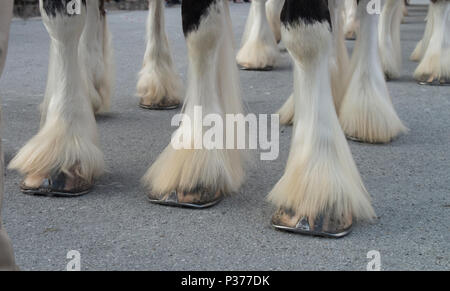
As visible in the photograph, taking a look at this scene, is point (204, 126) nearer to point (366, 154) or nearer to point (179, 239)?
point (179, 239)

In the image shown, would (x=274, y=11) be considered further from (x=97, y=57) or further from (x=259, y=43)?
(x=97, y=57)

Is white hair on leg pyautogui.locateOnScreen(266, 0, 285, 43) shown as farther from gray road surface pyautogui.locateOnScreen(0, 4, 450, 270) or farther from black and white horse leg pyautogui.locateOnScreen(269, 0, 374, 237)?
black and white horse leg pyautogui.locateOnScreen(269, 0, 374, 237)

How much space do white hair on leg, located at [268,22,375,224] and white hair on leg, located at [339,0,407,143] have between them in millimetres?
988

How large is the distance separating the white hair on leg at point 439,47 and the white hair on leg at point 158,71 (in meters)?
1.76

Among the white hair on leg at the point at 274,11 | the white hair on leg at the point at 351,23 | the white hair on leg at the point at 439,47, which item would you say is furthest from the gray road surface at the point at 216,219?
the white hair on leg at the point at 351,23

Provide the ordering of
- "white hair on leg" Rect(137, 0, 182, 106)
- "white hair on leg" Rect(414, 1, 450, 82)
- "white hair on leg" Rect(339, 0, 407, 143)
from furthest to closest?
"white hair on leg" Rect(414, 1, 450, 82)
"white hair on leg" Rect(137, 0, 182, 106)
"white hair on leg" Rect(339, 0, 407, 143)

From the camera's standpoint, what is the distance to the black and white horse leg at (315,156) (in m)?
1.93

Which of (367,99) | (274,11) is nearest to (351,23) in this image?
(274,11)

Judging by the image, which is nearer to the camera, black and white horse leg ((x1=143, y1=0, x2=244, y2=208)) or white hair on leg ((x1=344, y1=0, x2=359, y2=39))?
black and white horse leg ((x1=143, y1=0, x2=244, y2=208))

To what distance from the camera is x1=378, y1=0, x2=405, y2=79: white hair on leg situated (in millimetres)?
4262

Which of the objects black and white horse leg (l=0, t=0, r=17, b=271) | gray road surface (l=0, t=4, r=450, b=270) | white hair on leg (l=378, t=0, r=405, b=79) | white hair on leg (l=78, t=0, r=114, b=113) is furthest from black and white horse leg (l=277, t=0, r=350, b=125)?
black and white horse leg (l=0, t=0, r=17, b=271)

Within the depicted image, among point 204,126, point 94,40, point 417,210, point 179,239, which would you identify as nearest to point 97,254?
point 179,239

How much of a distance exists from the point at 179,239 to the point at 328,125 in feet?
1.92
